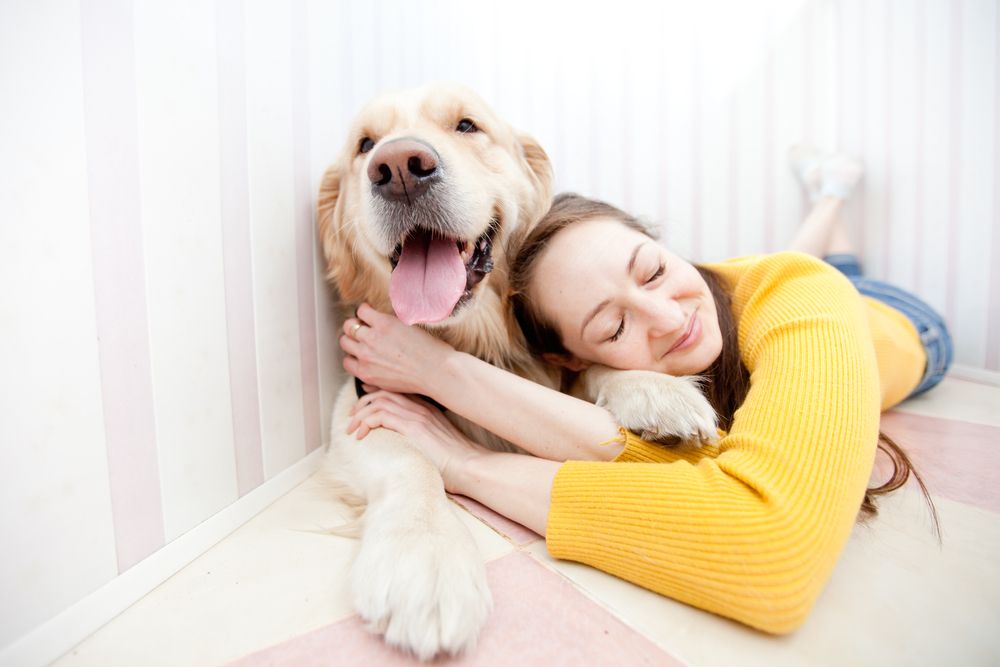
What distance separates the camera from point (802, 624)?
69cm

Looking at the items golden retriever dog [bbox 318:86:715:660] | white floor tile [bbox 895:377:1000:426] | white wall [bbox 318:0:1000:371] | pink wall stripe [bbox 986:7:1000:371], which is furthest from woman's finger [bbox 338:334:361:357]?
pink wall stripe [bbox 986:7:1000:371]

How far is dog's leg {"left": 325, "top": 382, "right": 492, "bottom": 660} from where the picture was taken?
66 cm

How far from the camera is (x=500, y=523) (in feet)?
3.34

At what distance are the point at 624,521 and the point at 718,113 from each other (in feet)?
8.15

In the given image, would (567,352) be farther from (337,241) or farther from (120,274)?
(120,274)

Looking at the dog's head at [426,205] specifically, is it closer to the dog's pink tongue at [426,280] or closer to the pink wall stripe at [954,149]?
the dog's pink tongue at [426,280]

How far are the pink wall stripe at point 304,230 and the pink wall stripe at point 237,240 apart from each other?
0.75 feet

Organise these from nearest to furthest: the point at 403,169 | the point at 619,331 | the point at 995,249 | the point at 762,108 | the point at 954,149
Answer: the point at 403,169, the point at 619,331, the point at 995,249, the point at 954,149, the point at 762,108

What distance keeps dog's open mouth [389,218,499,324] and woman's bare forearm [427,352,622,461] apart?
0.18 meters

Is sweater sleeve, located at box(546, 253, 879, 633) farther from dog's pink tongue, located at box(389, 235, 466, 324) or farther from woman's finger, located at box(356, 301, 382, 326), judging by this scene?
woman's finger, located at box(356, 301, 382, 326)

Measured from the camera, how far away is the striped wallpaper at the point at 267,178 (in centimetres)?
65

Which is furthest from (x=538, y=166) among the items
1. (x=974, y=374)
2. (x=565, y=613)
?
(x=974, y=374)

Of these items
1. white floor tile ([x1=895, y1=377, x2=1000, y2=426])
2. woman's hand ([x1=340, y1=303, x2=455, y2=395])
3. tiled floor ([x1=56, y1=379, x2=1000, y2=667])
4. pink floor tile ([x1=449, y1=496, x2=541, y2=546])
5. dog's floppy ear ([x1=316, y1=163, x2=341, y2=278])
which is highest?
dog's floppy ear ([x1=316, y1=163, x2=341, y2=278])

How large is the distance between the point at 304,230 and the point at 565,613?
118 centimetres
